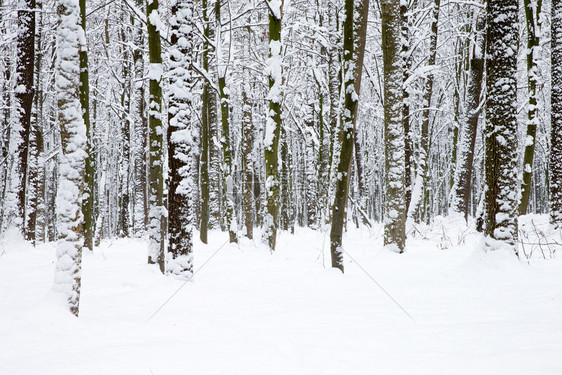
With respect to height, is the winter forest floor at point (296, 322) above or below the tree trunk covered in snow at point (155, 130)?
below

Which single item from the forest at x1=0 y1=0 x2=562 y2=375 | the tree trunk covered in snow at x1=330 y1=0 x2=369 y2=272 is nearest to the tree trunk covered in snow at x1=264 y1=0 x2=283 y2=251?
the forest at x1=0 y1=0 x2=562 y2=375

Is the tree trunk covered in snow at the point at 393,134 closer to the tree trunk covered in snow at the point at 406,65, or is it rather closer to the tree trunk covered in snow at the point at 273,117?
the tree trunk covered in snow at the point at 406,65

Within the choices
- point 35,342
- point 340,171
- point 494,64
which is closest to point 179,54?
point 340,171

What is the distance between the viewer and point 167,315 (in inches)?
137

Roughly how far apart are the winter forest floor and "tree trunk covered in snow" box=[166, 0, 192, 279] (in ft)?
1.30

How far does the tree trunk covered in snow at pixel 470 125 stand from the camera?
34.1ft

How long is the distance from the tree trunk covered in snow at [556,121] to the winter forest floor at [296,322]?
16.7 feet

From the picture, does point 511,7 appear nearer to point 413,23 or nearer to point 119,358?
point 119,358

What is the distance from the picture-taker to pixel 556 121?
Answer: 941cm

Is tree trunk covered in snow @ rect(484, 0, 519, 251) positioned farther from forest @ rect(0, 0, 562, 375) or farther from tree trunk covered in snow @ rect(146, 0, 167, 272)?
tree trunk covered in snow @ rect(146, 0, 167, 272)

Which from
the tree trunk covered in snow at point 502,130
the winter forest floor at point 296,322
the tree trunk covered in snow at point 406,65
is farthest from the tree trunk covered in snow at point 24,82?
the tree trunk covered in snow at point 502,130

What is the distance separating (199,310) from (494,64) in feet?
17.4

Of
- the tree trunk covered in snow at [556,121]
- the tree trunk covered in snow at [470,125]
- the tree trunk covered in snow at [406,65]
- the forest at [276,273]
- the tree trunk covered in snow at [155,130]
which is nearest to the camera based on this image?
the forest at [276,273]

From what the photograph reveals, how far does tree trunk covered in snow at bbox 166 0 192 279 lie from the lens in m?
5.07
